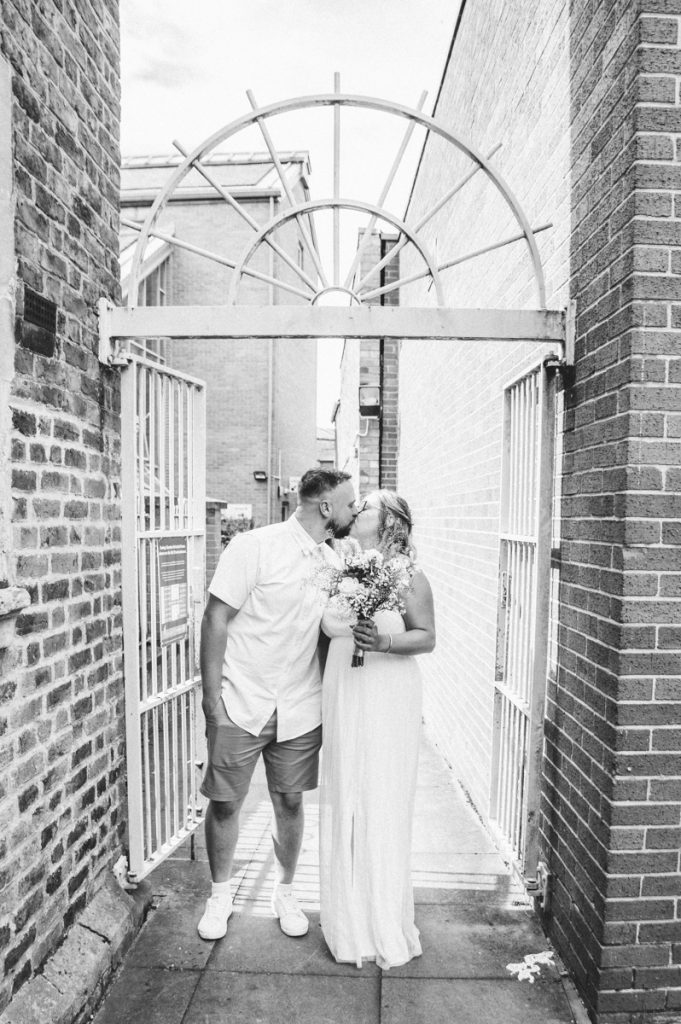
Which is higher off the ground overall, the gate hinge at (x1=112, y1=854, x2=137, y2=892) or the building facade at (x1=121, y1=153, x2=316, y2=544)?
the building facade at (x1=121, y1=153, x2=316, y2=544)

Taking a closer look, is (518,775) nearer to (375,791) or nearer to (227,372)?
(375,791)

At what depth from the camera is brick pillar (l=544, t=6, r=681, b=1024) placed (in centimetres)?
225

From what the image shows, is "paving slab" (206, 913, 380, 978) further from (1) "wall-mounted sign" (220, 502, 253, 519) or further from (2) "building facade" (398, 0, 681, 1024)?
(1) "wall-mounted sign" (220, 502, 253, 519)

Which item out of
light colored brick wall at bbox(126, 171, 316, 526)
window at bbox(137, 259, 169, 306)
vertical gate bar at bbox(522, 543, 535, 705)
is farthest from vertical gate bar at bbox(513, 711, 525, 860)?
window at bbox(137, 259, 169, 306)

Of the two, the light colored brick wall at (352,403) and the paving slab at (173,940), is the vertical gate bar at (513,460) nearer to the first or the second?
the paving slab at (173,940)

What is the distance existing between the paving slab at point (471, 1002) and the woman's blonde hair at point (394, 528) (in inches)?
67.4

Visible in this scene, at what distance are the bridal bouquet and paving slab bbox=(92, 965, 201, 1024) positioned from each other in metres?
1.43

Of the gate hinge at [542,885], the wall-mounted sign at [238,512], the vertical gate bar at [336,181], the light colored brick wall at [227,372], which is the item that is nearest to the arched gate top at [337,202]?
the vertical gate bar at [336,181]

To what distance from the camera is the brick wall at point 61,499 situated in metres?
2.26

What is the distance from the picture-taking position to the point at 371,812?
2.76m

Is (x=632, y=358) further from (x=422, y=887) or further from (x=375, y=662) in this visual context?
(x=422, y=887)

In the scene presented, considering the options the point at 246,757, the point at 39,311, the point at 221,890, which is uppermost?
the point at 39,311

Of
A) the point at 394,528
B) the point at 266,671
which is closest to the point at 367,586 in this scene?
the point at 394,528

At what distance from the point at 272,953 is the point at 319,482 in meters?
2.03
